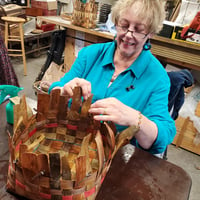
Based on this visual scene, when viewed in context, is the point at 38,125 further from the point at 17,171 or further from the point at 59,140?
the point at 17,171

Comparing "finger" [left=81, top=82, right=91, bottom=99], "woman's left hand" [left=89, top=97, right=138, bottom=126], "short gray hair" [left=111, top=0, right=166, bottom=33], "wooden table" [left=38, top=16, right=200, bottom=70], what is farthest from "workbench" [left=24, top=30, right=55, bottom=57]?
"woman's left hand" [left=89, top=97, right=138, bottom=126]

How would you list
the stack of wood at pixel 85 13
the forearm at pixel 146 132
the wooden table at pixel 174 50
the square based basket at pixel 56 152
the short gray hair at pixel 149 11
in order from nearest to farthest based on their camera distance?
the square based basket at pixel 56 152 → the forearm at pixel 146 132 → the short gray hair at pixel 149 11 → the wooden table at pixel 174 50 → the stack of wood at pixel 85 13

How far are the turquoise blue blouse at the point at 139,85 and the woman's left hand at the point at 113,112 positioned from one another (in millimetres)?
229

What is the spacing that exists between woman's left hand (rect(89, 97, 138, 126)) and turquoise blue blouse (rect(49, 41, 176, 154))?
23 centimetres

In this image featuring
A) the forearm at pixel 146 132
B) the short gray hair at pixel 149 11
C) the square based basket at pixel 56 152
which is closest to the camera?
the square based basket at pixel 56 152

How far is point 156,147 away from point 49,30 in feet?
13.4

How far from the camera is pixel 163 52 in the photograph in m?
1.85

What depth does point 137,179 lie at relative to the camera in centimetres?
73

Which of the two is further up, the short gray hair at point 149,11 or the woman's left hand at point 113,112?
the short gray hair at point 149,11

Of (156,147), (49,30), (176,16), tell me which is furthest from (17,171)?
(49,30)

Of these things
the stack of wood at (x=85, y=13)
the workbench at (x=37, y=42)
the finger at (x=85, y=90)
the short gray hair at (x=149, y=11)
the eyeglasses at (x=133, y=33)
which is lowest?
the workbench at (x=37, y=42)

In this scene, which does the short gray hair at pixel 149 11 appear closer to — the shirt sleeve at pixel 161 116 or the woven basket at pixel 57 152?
the shirt sleeve at pixel 161 116

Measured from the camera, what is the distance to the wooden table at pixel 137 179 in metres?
0.67

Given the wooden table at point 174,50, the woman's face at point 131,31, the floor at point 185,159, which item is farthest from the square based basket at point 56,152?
the floor at point 185,159
